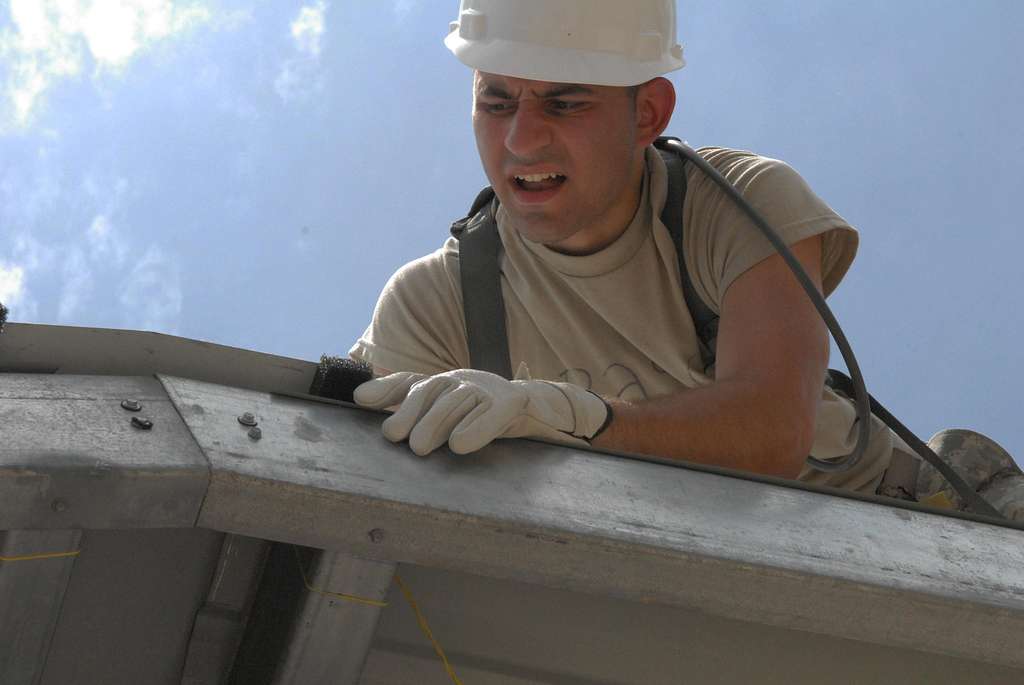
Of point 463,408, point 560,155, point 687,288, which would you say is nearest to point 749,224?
point 687,288

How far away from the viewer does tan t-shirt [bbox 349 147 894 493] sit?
8.34 ft

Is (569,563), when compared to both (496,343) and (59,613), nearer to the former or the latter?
(59,613)

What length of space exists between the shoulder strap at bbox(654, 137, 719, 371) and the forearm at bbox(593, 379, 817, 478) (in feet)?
1.06

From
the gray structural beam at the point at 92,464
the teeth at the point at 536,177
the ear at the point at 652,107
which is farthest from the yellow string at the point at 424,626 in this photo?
the ear at the point at 652,107

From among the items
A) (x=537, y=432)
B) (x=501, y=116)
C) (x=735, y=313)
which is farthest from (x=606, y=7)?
(x=537, y=432)

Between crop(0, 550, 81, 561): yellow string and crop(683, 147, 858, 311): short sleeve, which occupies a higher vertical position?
crop(683, 147, 858, 311): short sleeve

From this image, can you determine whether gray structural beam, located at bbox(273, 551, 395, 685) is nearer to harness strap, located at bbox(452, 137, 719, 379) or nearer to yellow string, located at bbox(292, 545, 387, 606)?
yellow string, located at bbox(292, 545, 387, 606)

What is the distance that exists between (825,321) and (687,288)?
0.45 m

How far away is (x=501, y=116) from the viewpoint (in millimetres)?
2678

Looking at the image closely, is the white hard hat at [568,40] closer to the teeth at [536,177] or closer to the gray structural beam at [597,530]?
the teeth at [536,177]

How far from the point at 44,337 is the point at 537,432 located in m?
0.60

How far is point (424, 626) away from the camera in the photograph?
1428 millimetres

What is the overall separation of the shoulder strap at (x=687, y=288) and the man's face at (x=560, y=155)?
0.39 ft

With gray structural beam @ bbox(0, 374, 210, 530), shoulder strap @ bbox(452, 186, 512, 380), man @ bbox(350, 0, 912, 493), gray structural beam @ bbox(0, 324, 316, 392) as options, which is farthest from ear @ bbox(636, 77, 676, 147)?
gray structural beam @ bbox(0, 374, 210, 530)
